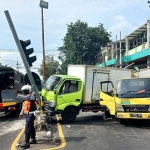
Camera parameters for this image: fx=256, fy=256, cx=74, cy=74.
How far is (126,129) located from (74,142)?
9.77 ft

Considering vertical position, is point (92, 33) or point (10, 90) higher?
point (92, 33)

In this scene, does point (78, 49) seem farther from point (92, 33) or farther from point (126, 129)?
point (126, 129)

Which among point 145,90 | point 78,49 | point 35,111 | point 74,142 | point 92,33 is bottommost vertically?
point 74,142

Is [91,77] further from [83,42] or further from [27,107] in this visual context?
[83,42]

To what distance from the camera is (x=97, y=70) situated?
41.3 feet

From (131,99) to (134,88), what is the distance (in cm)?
63

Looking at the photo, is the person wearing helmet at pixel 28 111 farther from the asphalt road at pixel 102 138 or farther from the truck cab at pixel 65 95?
the truck cab at pixel 65 95

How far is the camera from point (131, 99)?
10.1 m

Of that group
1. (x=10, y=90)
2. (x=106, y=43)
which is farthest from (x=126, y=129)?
(x=106, y=43)

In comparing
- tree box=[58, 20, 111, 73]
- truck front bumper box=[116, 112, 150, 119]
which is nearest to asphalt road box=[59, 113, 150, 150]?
truck front bumper box=[116, 112, 150, 119]

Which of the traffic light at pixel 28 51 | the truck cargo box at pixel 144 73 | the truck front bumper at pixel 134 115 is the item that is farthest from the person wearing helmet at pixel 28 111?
the truck cargo box at pixel 144 73

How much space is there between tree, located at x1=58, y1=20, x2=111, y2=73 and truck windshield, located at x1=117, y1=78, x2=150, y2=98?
3210 centimetres

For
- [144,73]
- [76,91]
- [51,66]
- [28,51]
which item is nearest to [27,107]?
[28,51]

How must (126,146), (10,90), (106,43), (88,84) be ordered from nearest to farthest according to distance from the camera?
(126,146) < (88,84) < (10,90) < (106,43)
